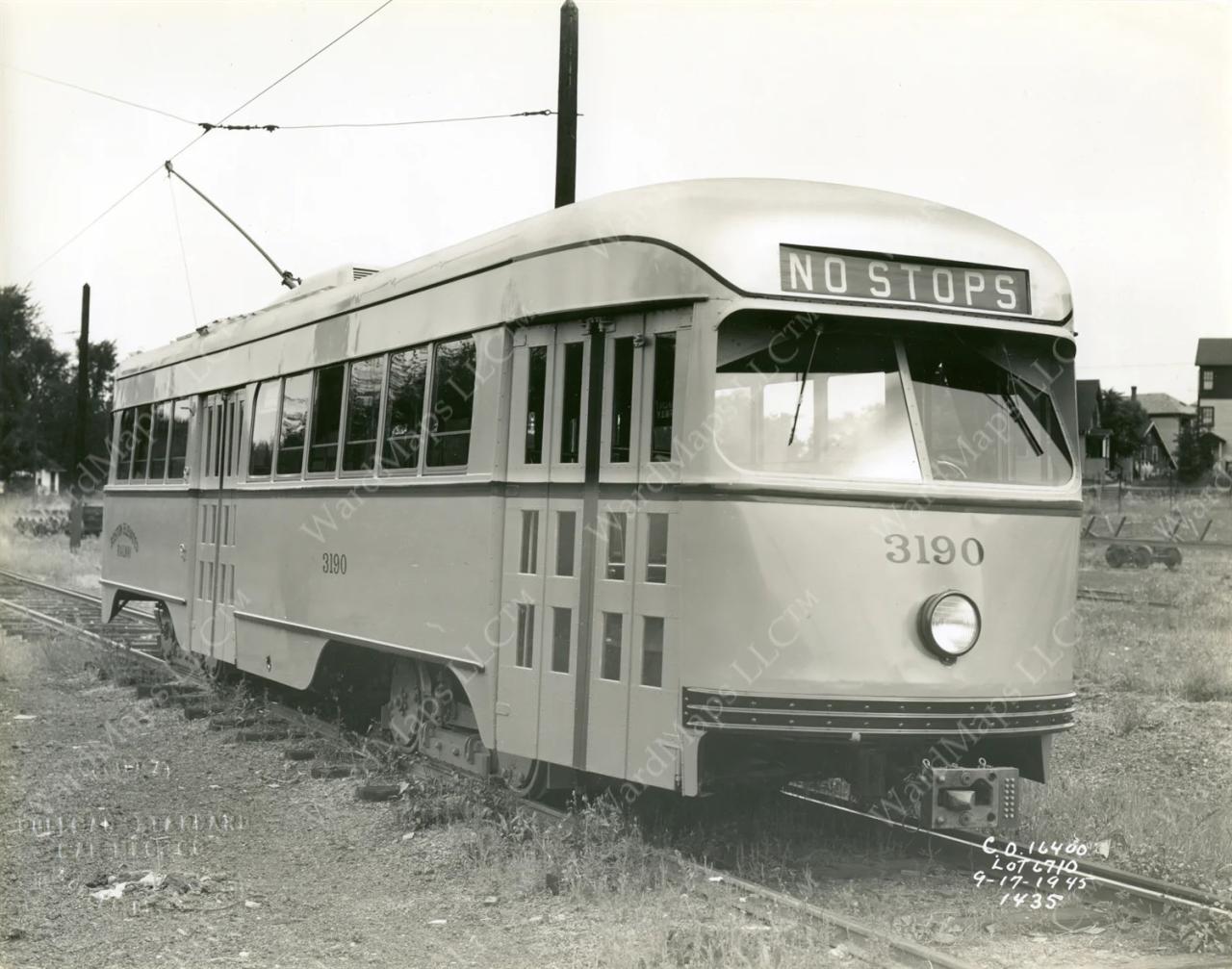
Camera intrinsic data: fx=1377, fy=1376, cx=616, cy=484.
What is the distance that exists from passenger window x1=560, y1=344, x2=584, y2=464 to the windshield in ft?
3.04

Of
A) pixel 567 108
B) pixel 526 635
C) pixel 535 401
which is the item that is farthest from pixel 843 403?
pixel 567 108

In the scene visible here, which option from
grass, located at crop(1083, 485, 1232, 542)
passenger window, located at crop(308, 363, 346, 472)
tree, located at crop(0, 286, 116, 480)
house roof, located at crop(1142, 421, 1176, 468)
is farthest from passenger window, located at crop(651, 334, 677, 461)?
house roof, located at crop(1142, 421, 1176, 468)

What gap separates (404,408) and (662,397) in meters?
2.48

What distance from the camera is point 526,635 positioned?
681 centimetres

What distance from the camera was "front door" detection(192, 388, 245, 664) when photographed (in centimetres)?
1094

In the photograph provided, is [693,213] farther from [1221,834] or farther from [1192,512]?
[1192,512]

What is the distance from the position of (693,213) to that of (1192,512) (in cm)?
3402

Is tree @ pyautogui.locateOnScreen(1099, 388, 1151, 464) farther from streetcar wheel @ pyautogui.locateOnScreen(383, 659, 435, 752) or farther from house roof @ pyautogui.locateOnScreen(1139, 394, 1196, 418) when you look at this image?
streetcar wheel @ pyautogui.locateOnScreen(383, 659, 435, 752)

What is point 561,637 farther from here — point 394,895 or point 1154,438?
point 1154,438

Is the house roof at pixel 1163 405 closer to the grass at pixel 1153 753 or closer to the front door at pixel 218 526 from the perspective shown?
the grass at pixel 1153 753

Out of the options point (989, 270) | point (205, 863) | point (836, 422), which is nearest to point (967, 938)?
point (836, 422)

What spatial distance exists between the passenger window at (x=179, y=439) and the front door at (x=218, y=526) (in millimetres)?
464

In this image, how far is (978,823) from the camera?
602 centimetres

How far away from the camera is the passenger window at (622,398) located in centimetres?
639
